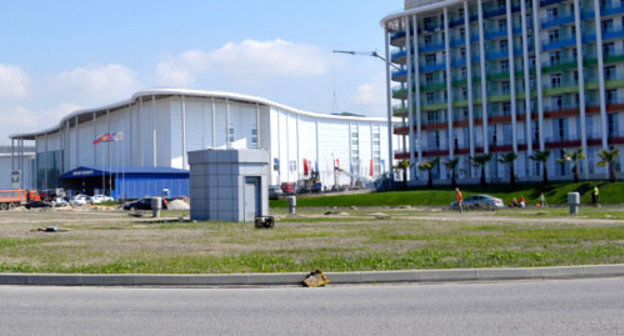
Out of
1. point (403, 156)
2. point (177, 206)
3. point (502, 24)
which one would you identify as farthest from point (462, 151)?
point (177, 206)

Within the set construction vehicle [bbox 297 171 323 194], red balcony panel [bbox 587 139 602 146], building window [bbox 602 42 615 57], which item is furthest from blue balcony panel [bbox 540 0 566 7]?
construction vehicle [bbox 297 171 323 194]

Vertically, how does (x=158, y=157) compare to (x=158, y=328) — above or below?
above

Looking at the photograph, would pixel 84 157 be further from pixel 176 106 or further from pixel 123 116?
pixel 176 106

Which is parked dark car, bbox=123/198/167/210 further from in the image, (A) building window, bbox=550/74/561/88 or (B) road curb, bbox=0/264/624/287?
(B) road curb, bbox=0/264/624/287

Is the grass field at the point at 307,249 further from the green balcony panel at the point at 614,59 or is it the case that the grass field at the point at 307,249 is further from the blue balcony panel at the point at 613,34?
the blue balcony panel at the point at 613,34

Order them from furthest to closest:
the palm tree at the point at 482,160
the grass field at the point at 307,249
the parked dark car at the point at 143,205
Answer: the palm tree at the point at 482,160, the parked dark car at the point at 143,205, the grass field at the point at 307,249

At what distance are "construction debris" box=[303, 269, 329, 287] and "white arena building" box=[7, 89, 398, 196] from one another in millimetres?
84292

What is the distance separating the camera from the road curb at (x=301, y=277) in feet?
47.4

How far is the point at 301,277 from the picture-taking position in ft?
47.3

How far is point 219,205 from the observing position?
36938mm

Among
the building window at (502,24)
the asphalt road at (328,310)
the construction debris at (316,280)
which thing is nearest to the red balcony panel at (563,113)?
the building window at (502,24)

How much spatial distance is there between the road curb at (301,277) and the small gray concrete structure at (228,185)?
71.5 ft

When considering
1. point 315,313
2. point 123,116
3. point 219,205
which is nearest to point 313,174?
point 123,116

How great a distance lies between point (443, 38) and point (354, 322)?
86.5m
